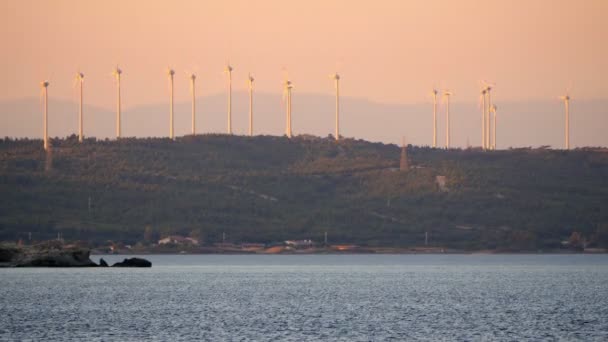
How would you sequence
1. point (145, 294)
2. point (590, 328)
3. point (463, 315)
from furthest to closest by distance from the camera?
point (145, 294) < point (463, 315) < point (590, 328)

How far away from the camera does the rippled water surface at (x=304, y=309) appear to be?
9550 cm

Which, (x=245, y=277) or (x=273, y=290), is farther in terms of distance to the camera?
(x=245, y=277)

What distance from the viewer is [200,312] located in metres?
118

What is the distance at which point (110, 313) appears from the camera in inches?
4616

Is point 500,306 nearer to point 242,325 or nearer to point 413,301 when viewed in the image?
point 413,301

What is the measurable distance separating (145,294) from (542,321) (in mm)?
56379

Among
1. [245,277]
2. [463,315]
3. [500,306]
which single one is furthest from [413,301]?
[245,277]

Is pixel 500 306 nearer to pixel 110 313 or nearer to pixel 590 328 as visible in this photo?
pixel 590 328

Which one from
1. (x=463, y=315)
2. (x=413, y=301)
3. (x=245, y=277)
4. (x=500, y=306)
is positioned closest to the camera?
(x=463, y=315)

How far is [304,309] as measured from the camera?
120125mm

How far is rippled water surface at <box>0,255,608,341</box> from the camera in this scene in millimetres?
95500

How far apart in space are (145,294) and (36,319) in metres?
38.2

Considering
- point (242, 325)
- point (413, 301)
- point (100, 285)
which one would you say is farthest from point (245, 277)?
Answer: point (242, 325)

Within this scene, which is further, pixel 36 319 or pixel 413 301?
pixel 413 301
